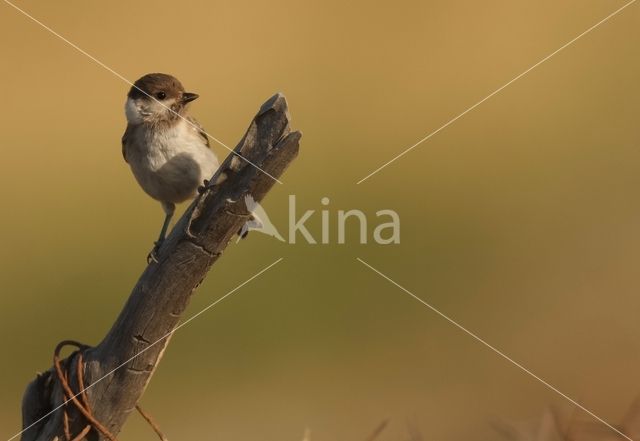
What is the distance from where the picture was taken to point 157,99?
5078mm

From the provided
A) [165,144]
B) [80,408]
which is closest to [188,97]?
[165,144]

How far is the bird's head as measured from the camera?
504 centimetres

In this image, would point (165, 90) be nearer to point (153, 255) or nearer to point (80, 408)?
point (153, 255)

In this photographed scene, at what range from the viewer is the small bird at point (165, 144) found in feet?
15.3

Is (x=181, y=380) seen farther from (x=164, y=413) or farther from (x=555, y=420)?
(x=555, y=420)

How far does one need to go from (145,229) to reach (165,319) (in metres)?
5.22

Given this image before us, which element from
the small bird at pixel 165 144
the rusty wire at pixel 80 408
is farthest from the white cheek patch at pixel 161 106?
the rusty wire at pixel 80 408

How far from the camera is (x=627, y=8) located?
11336 mm

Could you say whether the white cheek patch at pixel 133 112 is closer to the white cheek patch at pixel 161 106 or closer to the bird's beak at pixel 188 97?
the white cheek patch at pixel 161 106

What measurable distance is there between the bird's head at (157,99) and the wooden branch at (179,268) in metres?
1.86

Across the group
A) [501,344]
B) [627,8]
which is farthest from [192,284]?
[627,8]

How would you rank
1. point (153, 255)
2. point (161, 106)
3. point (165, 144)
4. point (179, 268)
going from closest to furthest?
point (179, 268), point (153, 255), point (165, 144), point (161, 106)

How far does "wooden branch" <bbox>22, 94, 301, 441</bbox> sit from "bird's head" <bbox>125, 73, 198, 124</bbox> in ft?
6.09

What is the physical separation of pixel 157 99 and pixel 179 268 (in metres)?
2.06
